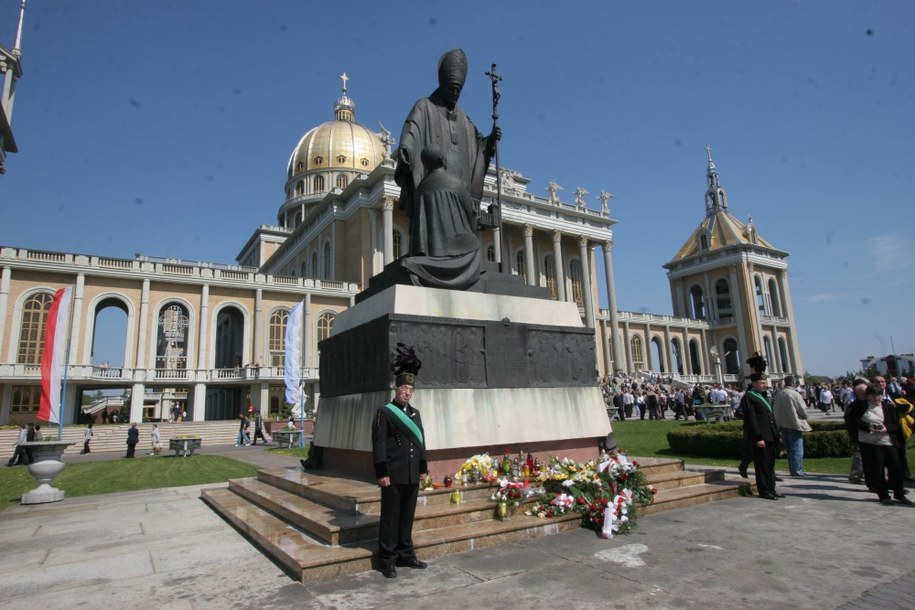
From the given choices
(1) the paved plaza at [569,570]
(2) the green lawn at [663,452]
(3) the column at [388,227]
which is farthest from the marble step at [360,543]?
(3) the column at [388,227]

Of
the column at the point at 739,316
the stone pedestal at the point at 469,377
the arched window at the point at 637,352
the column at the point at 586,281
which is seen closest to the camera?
the stone pedestal at the point at 469,377

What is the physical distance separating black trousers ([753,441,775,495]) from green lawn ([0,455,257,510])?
34.3 feet

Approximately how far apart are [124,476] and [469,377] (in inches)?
472

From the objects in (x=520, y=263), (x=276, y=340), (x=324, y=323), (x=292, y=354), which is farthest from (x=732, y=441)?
(x=520, y=263)

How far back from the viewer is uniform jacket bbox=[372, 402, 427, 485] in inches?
167

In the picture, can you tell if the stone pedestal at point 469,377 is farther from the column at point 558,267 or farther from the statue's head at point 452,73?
the column at point 558,267

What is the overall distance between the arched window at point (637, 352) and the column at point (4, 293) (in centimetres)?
5410

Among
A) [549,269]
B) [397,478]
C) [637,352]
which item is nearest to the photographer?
[397,478]

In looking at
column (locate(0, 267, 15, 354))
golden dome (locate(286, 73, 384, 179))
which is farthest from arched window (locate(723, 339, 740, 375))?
column (locate(0, 267, 15, 354))

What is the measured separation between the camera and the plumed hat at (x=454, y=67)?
26.2 feet

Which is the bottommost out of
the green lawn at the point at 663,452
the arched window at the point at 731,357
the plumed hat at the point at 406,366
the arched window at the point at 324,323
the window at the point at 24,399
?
the green lawn at the point at 663,452

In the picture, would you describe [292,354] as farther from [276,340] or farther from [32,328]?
[32,328]

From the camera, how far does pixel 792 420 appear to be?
8.59 metres

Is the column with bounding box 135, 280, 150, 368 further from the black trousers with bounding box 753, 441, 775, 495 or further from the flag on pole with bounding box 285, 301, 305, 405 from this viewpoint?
the black trousers with bounding box 753, 441, 775, 495
